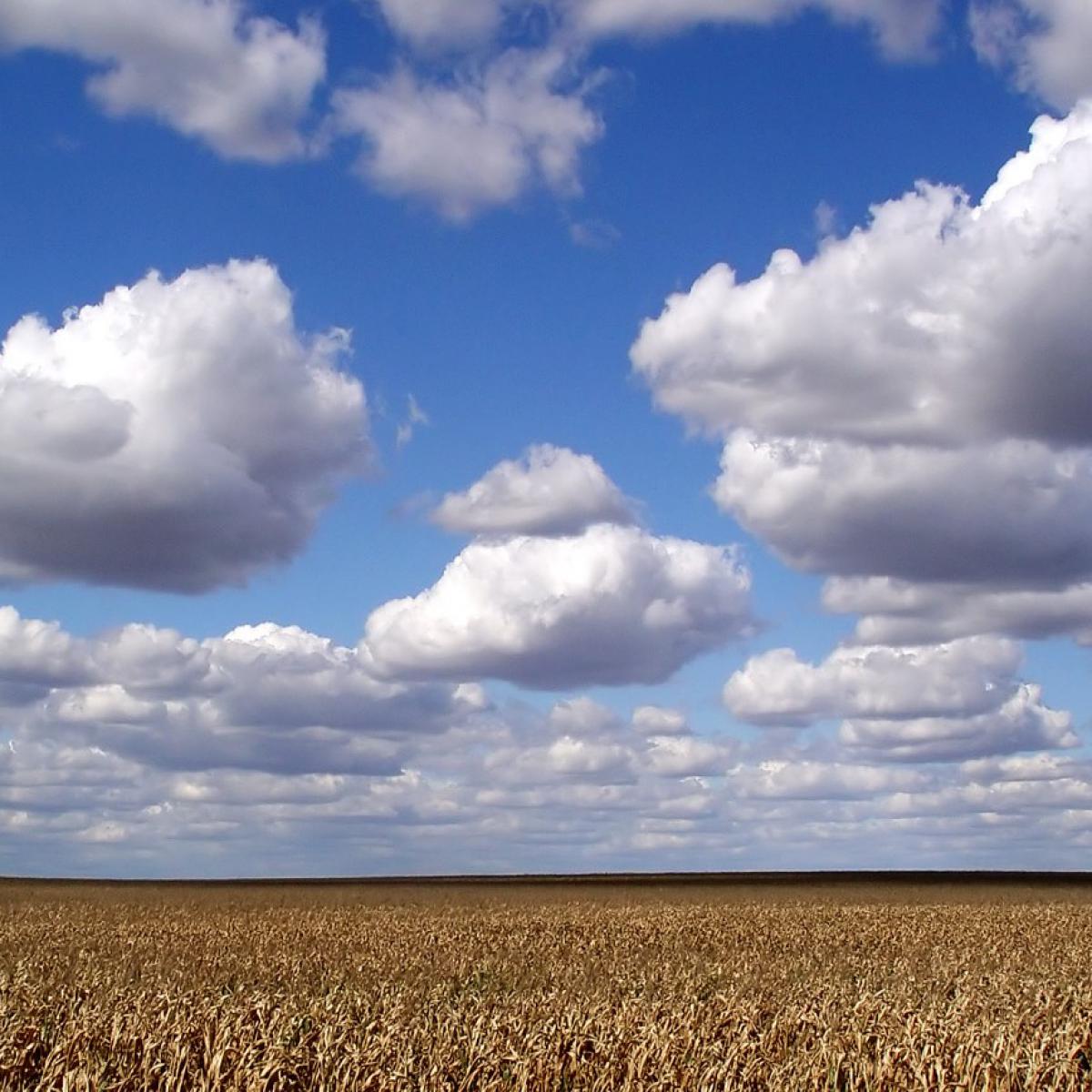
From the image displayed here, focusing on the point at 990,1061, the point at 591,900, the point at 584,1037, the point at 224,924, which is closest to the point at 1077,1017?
the point at 990,1061

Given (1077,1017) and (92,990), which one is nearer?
(1077,1017)

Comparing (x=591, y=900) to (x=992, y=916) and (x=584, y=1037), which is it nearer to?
(x=992, y=916)

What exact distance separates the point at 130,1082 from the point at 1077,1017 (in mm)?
11505

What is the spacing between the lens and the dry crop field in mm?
12523

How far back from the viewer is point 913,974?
81.0 ft

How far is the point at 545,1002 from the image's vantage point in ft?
58.1

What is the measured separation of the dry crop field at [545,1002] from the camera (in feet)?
41.1

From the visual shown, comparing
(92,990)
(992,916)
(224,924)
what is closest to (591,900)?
(992,916)

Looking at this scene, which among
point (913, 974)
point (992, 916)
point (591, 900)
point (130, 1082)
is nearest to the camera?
point (130, 1082)

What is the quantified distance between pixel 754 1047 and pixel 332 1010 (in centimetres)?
515

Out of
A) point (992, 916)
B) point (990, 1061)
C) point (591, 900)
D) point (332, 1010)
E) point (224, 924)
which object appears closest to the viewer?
point (990, 1061)

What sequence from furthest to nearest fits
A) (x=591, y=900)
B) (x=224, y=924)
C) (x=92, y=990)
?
(x=591, y=900) → (x=224, y=924) → (x=92, y=990)

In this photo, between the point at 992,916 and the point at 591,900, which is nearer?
the point at 992,916

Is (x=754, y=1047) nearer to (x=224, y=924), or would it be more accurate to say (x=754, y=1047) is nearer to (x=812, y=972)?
(x=812, y=972)
